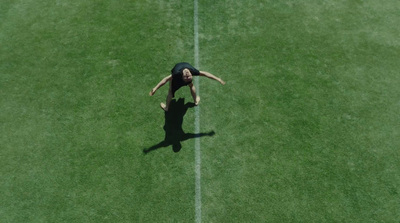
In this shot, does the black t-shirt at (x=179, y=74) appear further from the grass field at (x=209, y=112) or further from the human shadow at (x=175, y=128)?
the grass field at (x=209, y=112)

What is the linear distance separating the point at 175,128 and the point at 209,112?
948 millimetres

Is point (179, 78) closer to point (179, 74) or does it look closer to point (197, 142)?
point (179, 74)

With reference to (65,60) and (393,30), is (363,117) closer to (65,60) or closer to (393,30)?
(393,30)

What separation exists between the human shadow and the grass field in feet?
0.32

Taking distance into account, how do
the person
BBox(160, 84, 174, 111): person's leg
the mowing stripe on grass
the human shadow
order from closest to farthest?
the mowing stripe on grass → the person → the human shadow → BBox(160, 84, 174, 111): person's leg

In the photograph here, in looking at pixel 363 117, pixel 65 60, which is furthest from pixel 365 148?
pixel 65 60

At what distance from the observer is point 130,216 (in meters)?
5.95

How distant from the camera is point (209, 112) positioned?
7238mm

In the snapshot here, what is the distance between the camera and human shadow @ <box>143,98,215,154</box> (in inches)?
267

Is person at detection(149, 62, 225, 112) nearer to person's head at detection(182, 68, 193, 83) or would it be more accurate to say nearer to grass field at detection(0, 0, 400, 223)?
person's head at detection(182, 68, 193, 83)

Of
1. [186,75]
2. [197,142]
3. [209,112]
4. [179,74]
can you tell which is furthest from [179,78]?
[197,142]

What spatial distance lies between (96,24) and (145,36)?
5.20ft

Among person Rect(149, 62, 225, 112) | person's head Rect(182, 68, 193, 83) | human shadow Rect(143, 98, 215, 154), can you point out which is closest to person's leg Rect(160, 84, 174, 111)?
person Rect(149, 62, 225, 112)

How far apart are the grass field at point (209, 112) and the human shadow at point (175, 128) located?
0.32ft
